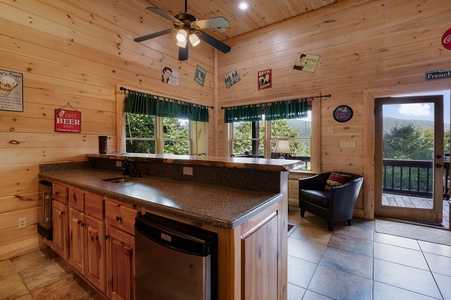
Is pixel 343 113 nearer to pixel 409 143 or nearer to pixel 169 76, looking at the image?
pixel 409 143

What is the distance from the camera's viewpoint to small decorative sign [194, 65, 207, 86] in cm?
482

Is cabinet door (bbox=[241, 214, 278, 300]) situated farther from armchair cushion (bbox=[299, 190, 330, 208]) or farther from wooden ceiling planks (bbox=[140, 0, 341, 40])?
wooden ceiling planks (bbox=[140, 0, 341, 40])

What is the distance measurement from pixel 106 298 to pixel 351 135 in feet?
13.1

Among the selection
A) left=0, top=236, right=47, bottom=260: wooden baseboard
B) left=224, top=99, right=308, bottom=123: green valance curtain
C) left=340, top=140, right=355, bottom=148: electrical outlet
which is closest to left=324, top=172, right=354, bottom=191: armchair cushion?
left=340, top=140, right=355, bottom=148: electrical outlet

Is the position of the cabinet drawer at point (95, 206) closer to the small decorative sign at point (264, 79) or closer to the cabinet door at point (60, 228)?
the cabinet door at point (60, 228)

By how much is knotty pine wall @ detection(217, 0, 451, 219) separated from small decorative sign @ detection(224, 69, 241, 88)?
689 mm

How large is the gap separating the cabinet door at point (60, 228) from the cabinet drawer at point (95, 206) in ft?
1.70

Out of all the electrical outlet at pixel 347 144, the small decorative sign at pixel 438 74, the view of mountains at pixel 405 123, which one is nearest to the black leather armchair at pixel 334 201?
the electrical outlet at pixel 347 144

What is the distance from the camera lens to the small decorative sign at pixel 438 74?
3.08 meters

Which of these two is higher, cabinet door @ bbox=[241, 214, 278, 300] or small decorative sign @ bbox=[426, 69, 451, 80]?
small decorative sign @ bbox=[426, 69, 451, 80]

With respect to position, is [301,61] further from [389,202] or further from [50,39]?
[50,39]

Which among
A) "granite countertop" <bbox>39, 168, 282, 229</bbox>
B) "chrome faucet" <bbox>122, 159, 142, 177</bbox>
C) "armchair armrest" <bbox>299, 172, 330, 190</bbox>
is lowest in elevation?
"armchair armrest" <bbox>299, 172, 330, 190</bbox>

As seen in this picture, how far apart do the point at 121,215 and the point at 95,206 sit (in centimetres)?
39

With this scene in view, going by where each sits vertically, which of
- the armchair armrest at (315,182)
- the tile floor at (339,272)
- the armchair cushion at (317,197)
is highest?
the armchair armrest at (315,182)
